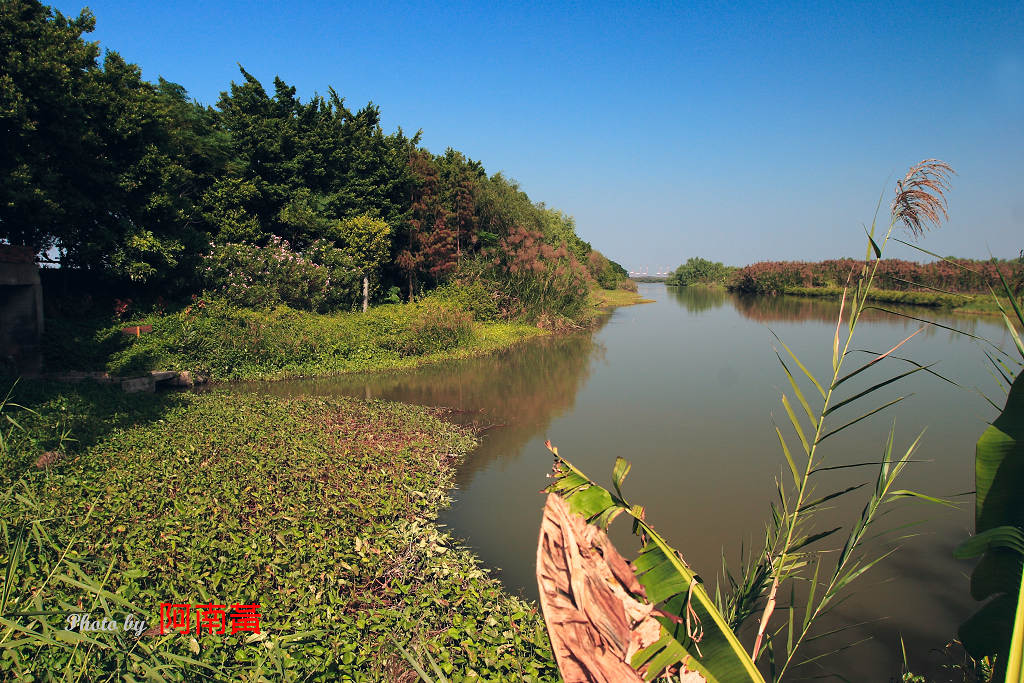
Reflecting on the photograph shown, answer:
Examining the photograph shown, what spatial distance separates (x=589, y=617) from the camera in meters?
1.91

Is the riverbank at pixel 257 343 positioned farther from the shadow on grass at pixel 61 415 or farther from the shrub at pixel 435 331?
the shadow on grass at pixel 61 415

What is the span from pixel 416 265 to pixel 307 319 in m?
7.44

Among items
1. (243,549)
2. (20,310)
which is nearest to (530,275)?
(20,310)

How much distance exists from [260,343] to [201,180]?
8.90 metres

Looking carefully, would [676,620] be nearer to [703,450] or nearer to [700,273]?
[703,450]

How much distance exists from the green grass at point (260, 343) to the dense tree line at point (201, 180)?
6.87 feet

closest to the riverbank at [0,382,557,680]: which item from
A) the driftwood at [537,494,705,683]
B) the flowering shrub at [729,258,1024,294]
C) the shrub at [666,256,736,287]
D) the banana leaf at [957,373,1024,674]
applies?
the driftwood at [537,494,705,683]

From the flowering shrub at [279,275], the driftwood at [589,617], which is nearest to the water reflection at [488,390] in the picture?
the flowering shrub at [279,275]

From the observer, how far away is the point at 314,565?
13.3 feet

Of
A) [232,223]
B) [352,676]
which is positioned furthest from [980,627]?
[232,223]

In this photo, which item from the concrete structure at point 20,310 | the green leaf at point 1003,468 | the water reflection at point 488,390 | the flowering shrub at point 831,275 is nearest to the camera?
the green leaf at point 1003,468

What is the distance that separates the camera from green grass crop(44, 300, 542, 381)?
1094 cm

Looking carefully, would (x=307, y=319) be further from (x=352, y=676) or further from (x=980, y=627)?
(x=980, y=627)

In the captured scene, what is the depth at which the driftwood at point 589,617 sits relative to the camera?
1.90 metres
